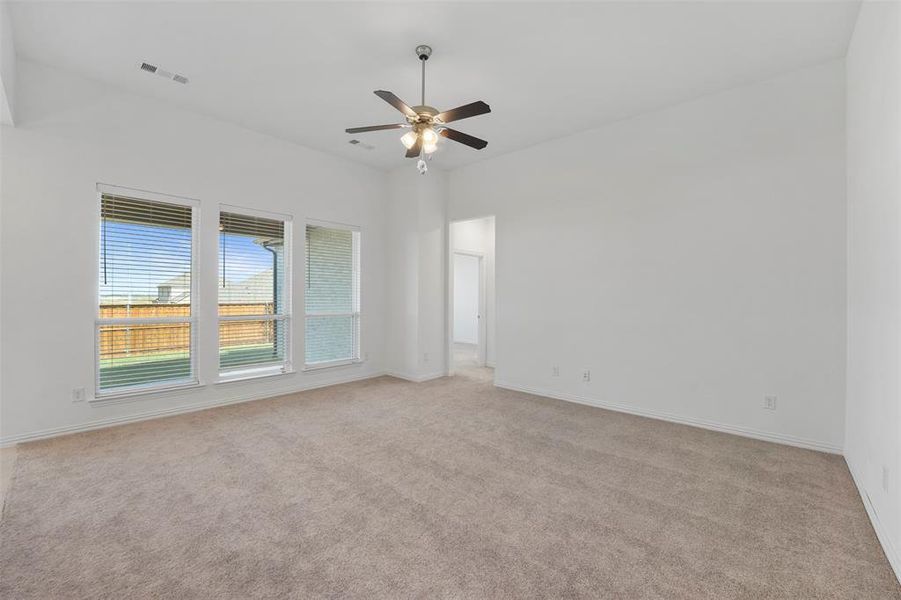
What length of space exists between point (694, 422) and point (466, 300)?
6864 millimetres

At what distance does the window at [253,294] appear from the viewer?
462 centimetres

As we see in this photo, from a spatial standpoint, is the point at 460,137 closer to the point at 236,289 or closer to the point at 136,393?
the point at 236,289

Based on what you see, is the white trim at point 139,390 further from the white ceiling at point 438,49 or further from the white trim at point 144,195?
the white ceiling at point 438,49

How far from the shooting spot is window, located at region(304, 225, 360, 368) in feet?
17.8

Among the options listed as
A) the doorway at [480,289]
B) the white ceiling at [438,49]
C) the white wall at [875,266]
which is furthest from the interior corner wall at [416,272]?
the white wall at [875,266]

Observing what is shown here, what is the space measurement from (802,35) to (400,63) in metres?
3.05

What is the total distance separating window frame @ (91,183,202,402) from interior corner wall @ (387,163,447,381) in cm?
265

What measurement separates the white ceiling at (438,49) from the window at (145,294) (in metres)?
1.21

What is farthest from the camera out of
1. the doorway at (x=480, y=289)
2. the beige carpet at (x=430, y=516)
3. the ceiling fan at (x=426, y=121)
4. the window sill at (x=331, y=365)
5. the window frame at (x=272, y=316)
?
the doorway at (x=480, y=289)

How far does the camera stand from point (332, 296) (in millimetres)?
5684

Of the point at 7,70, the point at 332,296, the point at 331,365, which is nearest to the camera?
the point at 7,70

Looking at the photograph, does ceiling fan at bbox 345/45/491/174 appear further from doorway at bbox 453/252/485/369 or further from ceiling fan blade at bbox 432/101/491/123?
doorway at bbox 453/252/485/369

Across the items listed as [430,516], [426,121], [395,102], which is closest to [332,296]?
[426,121]

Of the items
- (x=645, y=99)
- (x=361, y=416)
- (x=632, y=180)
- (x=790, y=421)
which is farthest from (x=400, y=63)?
(x=790, y=421)
